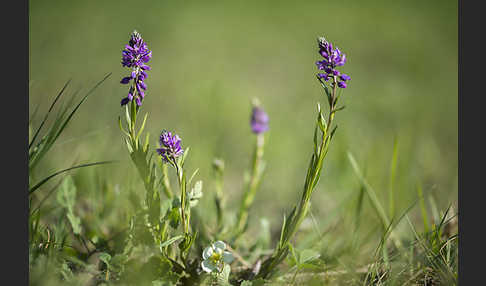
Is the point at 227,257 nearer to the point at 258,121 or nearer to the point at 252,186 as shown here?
the point at 252,186

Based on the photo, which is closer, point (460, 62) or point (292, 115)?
point (460, 62)

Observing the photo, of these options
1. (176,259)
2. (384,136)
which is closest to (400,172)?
(384,136)

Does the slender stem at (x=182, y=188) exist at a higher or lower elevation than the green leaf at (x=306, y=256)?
higher

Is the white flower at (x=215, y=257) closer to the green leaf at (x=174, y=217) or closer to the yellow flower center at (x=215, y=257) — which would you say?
the yellow flower center at (x=215, y=257)

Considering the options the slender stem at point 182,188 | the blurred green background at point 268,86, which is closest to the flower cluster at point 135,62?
the slender stem at point 182,188

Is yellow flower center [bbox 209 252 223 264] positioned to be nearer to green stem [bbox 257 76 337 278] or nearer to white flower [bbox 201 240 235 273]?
white flower [bbox 201 240 235 273]

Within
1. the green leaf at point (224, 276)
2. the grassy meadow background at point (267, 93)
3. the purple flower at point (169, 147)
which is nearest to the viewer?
the purple flower at point (169, 147)

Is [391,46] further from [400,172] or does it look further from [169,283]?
[169,283]

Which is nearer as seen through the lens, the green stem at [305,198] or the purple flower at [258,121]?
the green stem at [305,198]
